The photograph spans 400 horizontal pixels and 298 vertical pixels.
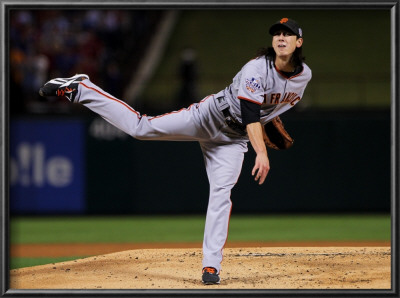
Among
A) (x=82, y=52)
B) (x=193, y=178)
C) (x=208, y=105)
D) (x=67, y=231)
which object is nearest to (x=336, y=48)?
(x=82, y=52)

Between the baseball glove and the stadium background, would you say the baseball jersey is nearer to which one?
the baseball glove

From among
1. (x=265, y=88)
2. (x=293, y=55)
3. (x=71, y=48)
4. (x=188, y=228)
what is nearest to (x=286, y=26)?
(x=293, y=55)

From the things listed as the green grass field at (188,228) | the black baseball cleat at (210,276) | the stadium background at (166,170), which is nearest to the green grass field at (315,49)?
the stadium background at (166,170)

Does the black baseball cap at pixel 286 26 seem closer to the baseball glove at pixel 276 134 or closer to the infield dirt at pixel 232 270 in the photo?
the baseball glove at pixel 276 134

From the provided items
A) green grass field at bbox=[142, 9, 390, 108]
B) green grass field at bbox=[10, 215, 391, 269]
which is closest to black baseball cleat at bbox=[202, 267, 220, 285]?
green grass field at bbox=[10, 215, 391, 269]

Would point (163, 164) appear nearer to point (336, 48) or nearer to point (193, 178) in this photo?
point (193, 178)
